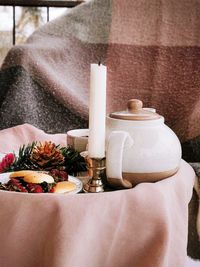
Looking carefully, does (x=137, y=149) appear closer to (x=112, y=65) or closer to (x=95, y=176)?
(x=95, y=176)

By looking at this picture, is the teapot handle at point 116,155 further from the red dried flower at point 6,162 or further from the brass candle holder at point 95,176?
the red dried flower at point 6,162

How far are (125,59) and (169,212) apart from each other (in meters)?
0.86

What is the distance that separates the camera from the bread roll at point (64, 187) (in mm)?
697

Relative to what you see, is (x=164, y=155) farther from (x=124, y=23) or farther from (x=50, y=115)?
(x=124, y=23)

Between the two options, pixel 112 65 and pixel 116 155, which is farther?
pixel 112 65

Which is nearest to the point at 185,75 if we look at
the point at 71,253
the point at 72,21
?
the point at 72,21

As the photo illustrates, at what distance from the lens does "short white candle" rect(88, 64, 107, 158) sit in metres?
0.67

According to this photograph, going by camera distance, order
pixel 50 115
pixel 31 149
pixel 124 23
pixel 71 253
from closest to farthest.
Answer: pixel 71 253 → pixel 31 149 → pixel 50 115 → pixel 124 23

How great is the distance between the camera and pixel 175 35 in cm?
148

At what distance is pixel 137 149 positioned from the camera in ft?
2.33

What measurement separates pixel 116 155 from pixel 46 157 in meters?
0.16

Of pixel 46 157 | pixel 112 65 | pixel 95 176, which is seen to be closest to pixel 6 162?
pixel 46 157

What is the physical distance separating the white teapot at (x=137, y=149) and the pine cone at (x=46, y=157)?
12 cm

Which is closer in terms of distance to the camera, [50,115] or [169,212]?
[169,212]
